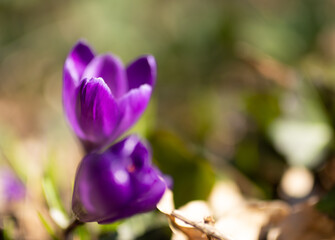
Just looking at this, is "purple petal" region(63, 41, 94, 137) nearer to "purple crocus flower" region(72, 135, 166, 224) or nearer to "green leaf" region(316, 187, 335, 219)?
"purple crocus flower" region(72, 135, 166, 224)

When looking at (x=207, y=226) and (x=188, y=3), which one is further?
(x=188, y=3)

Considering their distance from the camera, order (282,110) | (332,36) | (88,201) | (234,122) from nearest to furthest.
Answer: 1. (88,201)
2. (282,110)
3. (234,122)
4. (332,36)

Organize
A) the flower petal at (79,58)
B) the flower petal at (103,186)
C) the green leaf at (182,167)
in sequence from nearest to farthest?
the flower petal at (103,186) → the flower petal at (79,58) → the green leaf at (182,167)

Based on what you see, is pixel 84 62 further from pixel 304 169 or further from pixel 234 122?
pixel 234 122

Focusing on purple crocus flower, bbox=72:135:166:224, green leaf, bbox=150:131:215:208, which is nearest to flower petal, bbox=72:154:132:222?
purple crocus flower, bbox=72:135:166:224

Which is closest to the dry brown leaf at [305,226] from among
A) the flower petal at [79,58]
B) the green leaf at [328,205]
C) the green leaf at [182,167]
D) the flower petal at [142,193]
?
the green leaf at [328,205]

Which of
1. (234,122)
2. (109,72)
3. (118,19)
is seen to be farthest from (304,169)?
(118,19)

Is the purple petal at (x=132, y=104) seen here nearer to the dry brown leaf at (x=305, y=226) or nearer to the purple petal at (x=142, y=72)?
the purple petal at (x=142, y=72)
